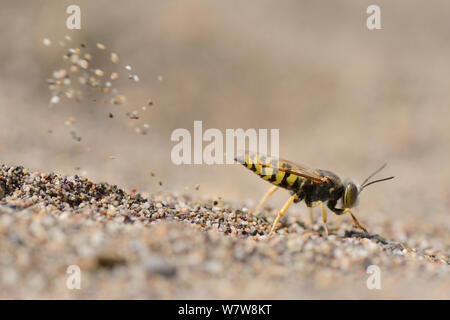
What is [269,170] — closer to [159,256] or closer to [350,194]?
[350,194]

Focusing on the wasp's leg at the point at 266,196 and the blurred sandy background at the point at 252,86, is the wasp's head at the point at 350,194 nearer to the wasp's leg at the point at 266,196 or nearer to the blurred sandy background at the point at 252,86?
the wasp's leg at the point at 266,196

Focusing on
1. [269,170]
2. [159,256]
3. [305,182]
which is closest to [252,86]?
[305,182]

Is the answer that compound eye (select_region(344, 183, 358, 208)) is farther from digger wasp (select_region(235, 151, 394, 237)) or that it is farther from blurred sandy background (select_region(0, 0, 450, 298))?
blurred sandy background (select_region(0, 0, 450, 298))

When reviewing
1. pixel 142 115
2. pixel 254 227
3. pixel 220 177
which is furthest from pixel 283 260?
pixel 142 115

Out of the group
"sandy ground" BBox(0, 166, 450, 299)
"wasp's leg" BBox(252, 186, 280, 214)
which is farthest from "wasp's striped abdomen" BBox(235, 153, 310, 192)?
"sandy ground" BBox(0, 166, 450, 299)

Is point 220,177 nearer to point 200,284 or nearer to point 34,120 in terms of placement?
point 34,120

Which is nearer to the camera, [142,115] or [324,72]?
[142,115]

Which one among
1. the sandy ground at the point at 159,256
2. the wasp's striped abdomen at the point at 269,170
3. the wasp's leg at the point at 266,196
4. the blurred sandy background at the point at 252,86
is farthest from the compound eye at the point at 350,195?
the blurred sandy background at the point at 252,86
